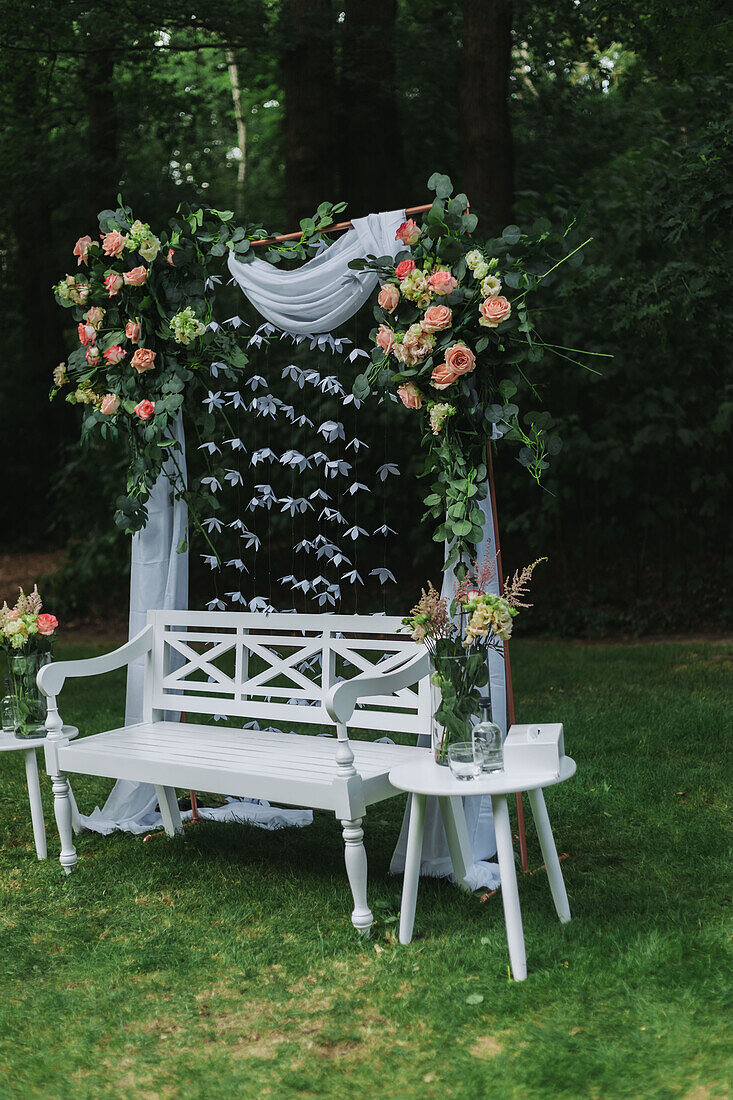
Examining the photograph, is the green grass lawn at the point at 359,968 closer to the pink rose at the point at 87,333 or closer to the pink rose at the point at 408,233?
the pink rose at the point at 87,333

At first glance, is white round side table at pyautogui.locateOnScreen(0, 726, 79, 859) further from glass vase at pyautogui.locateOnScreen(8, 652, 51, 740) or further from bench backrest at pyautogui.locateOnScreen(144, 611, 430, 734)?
bench backrest at pyautogui.locateOnScreen(144, 611, 430, 734)

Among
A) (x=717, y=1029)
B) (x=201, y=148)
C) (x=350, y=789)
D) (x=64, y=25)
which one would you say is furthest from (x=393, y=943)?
(x=201, y=148)

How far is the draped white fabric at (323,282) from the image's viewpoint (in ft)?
13.5

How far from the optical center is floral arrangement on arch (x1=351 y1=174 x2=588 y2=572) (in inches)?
145

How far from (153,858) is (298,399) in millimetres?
4339

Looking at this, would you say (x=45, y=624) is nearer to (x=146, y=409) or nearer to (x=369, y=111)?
(x=146, y=409)

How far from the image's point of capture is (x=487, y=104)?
28.5ft

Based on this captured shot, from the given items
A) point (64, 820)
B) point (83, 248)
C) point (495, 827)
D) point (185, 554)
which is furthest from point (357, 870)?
point (83, 248)

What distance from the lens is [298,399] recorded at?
805cm

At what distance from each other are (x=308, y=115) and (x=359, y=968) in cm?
790

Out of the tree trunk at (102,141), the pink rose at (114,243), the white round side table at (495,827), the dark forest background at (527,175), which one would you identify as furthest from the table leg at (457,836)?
the tree trunk at (102,141)

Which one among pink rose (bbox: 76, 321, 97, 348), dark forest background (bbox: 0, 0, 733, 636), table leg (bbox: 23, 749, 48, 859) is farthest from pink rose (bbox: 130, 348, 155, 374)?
dark forest background (bbox: 0, 0, 733, 636)

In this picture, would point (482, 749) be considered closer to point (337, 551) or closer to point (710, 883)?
point (710, 883)

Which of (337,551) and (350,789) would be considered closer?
(350,789)
